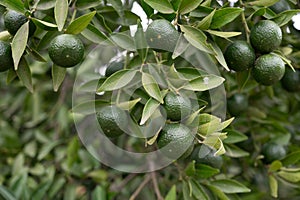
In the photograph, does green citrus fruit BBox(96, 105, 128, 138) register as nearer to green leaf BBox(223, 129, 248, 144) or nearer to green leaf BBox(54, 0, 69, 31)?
green leaf BBox(54, 0, 69, 31)

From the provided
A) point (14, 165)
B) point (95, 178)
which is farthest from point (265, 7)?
point (14, 165)

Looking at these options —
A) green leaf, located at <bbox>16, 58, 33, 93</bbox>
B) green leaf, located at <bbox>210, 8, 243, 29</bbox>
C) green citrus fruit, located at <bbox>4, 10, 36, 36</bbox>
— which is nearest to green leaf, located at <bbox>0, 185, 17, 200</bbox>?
green leaf, located at <bbox>16, 58, 33, 93</bbox>

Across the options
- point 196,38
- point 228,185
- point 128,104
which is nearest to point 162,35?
point 196,38

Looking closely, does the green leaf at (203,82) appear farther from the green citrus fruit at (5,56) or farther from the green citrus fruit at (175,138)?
the green citrus fruit at (5,56)

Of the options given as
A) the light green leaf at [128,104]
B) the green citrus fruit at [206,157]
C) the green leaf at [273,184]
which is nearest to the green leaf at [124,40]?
the light green leaf at [128,104]

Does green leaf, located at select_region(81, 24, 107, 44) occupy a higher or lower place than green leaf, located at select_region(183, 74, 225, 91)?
higher

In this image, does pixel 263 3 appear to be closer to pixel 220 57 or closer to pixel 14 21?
pixel 220 57

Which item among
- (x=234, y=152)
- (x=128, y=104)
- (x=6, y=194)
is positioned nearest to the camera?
(x=128, y=104)
